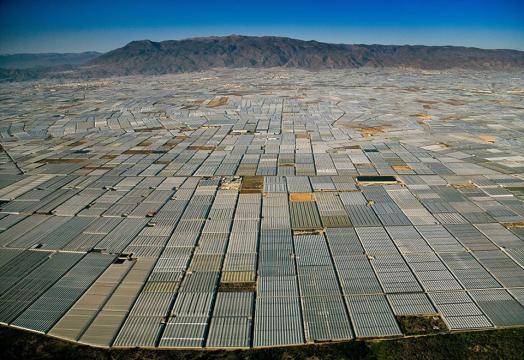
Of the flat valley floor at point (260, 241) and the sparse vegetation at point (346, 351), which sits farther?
the flat valley floor at point (260, 241)

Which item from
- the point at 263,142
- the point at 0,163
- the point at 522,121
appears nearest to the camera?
the point at 0,163

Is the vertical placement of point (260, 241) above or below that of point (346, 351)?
above

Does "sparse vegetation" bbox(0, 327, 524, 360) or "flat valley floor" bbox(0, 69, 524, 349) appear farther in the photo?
"flat valley floor" bbox(0, 69, 524, 349)

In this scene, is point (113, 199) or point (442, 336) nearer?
point (442, 336)

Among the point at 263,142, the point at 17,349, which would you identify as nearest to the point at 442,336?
the point at 17,349

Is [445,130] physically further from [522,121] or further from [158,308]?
[158,308]

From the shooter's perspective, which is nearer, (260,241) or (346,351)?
(346,351)

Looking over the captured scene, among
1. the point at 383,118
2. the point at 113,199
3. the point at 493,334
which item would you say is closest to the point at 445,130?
the point at 383,118

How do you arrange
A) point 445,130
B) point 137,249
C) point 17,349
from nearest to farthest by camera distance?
point 17,349, point 137,249, point 445,130

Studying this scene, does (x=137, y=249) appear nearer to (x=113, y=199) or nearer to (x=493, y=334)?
(x=113, y=199)
